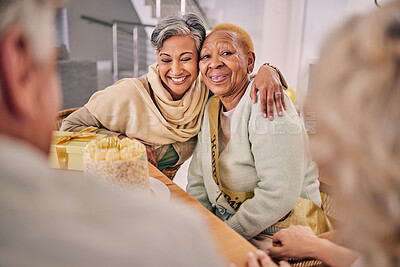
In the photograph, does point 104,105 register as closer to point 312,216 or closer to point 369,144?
point 312,216

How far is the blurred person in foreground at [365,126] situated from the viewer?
0.37 metres

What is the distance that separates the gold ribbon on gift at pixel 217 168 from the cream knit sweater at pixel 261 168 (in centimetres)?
2

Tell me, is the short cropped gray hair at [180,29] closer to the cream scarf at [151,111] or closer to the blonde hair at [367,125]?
the cream scarf at [151,111]

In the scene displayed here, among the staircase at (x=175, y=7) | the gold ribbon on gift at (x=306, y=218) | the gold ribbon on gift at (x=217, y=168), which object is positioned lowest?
the gold ribbon on gift at (x=306, y=218)

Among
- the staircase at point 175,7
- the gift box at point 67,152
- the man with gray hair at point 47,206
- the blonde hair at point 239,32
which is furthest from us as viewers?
the staircase at point 175,7

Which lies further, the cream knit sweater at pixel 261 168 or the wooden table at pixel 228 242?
the cream knit sweater at pixel 261 168

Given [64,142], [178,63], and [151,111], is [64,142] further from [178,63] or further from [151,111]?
[178,63]

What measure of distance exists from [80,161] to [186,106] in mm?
568

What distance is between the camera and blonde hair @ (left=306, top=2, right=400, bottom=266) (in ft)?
1.21

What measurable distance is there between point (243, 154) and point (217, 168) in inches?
5.0

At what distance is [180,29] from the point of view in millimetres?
1461

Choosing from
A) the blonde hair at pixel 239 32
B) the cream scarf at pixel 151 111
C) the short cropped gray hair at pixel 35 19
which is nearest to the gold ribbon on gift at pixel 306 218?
the cream scarf at pixel 151 111

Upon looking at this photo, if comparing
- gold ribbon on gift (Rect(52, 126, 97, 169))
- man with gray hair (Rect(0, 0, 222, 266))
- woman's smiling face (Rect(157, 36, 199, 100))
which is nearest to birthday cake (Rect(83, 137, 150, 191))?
gold ribbon on gift (Rect(52, 126, 97, 169))

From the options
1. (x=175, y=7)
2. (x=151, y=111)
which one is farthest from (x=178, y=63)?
(x=175, y=7)
